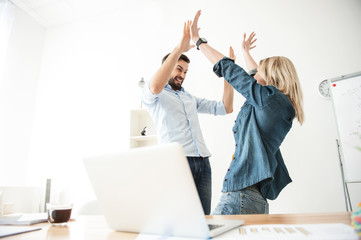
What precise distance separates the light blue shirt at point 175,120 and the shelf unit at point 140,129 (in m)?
1.12

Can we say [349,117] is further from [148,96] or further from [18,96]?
[18,96]

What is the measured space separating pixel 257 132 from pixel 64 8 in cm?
377

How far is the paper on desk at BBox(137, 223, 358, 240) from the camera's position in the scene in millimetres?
442

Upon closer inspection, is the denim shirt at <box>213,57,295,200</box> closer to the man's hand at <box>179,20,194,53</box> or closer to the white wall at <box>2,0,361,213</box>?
the man's hand at <box>179,20,194,53</box>

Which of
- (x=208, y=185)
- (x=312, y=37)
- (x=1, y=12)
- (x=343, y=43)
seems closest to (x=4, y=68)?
(x=1, y=12)

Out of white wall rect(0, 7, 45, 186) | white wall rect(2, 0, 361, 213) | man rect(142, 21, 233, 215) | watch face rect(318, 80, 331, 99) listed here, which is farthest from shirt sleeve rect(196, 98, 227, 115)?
white wall rect(0, 7, 45, 186)

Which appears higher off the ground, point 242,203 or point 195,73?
point 195,73

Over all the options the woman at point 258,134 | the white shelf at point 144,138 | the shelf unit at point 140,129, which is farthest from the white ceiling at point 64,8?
the woman at point 258,134

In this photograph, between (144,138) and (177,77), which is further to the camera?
(144,138)

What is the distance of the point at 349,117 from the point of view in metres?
2.12

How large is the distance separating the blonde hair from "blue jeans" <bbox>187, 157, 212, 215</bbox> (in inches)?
24.0

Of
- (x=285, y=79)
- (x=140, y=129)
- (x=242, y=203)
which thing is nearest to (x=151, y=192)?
(x=242, y=203)

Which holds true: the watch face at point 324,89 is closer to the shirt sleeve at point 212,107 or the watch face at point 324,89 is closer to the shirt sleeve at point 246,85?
the shirt sleeve at point 212,107

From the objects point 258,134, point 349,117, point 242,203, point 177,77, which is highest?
point 177,77
